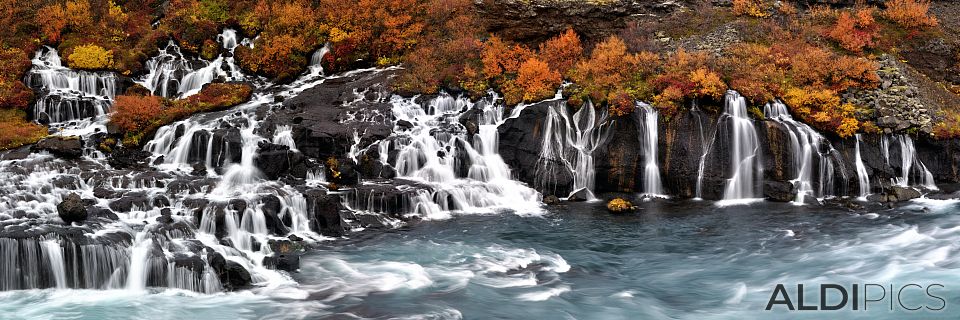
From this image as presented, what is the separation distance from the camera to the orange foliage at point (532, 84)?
2830cm

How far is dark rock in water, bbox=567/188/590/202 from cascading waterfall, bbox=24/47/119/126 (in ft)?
64.4

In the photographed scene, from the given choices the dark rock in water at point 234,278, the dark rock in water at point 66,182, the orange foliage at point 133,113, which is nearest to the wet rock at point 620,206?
the dark rock in water at point 234,278

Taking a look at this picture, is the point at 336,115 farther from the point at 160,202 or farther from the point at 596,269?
the point at 596,269

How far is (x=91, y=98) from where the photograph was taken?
96.2 feet

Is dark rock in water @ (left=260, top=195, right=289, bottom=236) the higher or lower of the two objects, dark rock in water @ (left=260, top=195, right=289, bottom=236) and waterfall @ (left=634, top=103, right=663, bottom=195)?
A: the lower

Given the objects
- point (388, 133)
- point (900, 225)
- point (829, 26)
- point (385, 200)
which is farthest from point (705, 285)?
point (829, 26)

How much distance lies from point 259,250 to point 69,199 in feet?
17.1

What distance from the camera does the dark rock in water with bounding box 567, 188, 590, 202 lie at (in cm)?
2580

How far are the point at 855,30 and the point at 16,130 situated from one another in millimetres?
34908

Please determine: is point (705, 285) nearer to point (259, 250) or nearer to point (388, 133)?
point (259, 250)

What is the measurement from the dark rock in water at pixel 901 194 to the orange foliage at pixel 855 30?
26.0ft

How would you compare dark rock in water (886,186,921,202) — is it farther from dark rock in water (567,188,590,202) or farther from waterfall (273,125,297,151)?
waterfall (273,125,297,151)

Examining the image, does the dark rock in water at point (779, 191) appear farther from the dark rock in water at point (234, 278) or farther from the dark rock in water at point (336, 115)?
the dark rock in water at point (234, 278)

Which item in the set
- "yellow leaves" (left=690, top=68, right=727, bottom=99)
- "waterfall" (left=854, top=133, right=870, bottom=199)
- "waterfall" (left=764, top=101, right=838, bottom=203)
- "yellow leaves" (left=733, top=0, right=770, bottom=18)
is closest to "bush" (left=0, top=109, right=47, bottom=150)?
"yellow leaves" (left=690, top=68, right=727, bottom=99)
